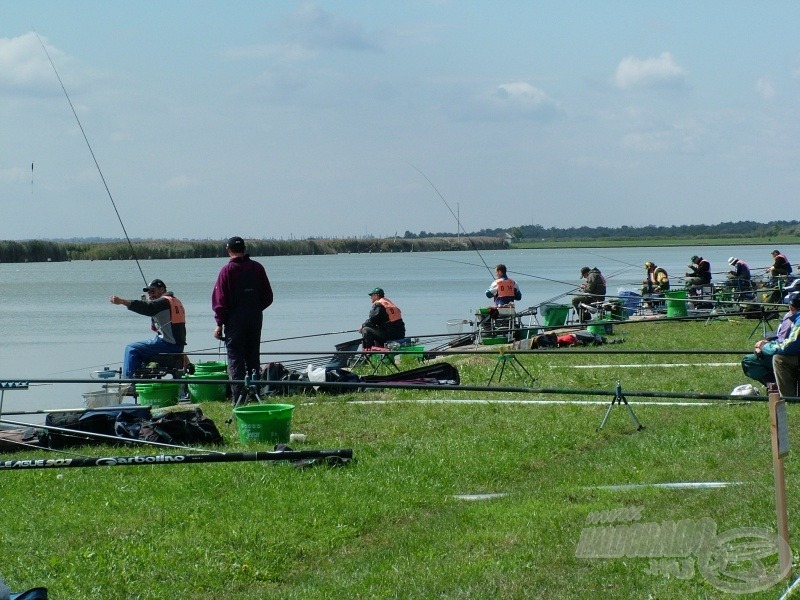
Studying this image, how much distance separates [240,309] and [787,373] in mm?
5304

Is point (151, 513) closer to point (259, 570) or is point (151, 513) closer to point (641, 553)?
point (259, 570)

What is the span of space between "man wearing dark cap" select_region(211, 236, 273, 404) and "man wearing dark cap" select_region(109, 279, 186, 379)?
2.23m

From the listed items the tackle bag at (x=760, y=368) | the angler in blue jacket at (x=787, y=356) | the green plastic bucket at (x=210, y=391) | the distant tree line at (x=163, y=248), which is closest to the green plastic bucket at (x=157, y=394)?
the green plastic bucket at (x=210, y=391)

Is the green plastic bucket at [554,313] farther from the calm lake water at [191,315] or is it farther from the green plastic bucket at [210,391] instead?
the green plastic bucket at [210,391]

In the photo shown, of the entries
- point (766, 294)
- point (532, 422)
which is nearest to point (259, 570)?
point (532, 422)

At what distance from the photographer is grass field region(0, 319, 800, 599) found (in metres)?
5.06

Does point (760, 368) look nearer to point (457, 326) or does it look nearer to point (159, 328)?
point (159, 328)

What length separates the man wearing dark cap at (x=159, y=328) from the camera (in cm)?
1325

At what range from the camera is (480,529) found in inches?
235

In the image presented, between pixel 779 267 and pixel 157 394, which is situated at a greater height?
pixel 779 267

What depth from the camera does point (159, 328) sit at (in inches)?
534

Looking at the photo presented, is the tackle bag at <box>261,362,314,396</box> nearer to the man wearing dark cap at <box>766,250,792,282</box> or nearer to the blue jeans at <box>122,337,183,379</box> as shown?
the blue jeans at <box>122,337,183,379</box>

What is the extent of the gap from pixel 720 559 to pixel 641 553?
387mm

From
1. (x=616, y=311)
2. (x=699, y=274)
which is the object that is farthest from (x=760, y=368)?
(x=699, y=274)
